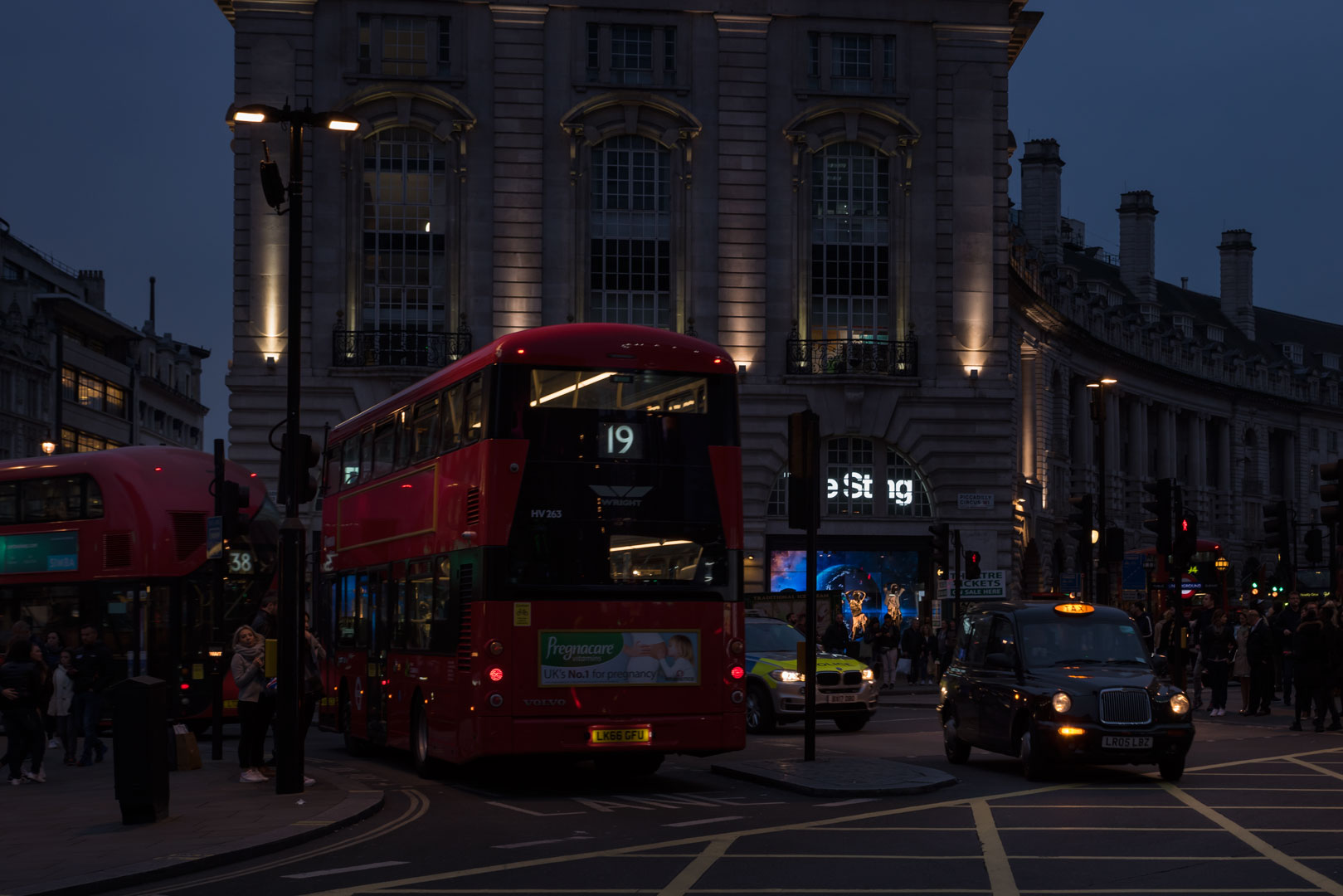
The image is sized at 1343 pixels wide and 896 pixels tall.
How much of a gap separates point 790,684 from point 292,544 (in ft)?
35.7

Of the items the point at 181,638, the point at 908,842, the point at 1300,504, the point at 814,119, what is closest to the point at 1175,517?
the point at 181,638

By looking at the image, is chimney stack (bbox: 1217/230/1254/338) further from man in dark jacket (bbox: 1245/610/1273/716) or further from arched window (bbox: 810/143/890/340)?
man in dark jacket (bbox: 1245/610/1273/716)

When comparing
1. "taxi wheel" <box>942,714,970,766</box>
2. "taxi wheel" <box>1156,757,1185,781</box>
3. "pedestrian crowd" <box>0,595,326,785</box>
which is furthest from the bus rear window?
"taxi wheel" <box>1156,757,1185,781</box>

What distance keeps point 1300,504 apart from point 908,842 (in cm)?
10544

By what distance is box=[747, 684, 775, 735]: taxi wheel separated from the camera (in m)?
26.4

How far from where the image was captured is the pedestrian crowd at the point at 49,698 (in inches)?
762

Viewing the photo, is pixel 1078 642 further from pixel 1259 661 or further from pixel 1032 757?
pixel 1259 661

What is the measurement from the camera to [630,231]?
48.4 metres

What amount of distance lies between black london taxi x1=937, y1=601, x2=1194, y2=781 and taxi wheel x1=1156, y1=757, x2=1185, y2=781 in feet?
0.04

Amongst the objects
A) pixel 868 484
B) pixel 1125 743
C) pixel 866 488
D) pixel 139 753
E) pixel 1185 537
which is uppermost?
pixel 868 484

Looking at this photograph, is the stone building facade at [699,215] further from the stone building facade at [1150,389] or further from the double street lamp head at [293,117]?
the double street lamp head at [293,117]

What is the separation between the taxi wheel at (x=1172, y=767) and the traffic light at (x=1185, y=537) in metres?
10.6

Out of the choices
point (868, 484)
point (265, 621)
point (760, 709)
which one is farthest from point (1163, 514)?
Answer: point (868, 484)

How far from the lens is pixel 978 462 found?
48.7 meters
